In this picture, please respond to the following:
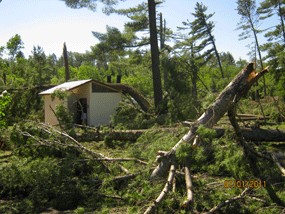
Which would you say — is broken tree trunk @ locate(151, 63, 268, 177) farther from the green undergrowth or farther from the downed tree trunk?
the downed tree trunk

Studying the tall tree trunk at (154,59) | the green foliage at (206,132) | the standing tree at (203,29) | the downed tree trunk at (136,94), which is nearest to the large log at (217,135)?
the green foliage at (206,132)

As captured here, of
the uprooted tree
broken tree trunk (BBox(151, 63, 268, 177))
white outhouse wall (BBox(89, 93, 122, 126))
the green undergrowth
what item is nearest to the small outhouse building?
white outhouse wall (BBox(89, 93, 122, 126))

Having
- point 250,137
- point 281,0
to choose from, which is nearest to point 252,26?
point 281,0

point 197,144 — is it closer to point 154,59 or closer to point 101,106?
point 154,59

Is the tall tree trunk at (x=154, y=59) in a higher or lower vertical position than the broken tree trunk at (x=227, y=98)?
higher

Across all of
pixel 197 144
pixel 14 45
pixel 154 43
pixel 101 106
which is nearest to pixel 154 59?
pixel 154 43

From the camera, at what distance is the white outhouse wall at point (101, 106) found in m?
12.9

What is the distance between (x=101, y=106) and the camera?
13.3 m

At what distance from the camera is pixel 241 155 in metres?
→ 3.61

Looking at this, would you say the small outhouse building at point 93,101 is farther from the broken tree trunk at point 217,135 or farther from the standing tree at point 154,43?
the broken tree trunk at point 217,135

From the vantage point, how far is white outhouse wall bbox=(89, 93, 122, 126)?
12.9m

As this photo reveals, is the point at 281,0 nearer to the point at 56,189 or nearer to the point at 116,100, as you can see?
the point at 116,100

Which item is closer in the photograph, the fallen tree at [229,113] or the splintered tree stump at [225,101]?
the fallen tree at [229,113]
